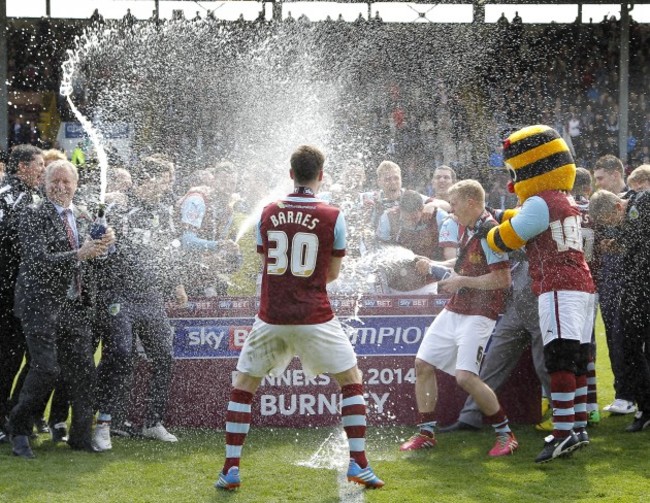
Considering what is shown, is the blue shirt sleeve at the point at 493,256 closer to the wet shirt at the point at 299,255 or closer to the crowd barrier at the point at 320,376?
the crowd barrier at the point at 320,376

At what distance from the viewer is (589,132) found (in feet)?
67.1

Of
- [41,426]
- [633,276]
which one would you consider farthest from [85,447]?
[633,276]

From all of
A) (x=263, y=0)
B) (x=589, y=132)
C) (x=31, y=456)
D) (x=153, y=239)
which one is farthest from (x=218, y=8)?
(x=31, y=456)

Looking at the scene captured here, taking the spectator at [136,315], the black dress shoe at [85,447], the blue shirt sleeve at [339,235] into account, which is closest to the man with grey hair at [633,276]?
the blue shirt sleeve at [339,235]

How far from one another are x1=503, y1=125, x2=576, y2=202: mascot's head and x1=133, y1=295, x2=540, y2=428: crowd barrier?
1292mm

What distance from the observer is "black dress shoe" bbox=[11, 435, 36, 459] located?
6.27 m

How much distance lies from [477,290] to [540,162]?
932 mm

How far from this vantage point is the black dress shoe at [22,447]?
247 inches

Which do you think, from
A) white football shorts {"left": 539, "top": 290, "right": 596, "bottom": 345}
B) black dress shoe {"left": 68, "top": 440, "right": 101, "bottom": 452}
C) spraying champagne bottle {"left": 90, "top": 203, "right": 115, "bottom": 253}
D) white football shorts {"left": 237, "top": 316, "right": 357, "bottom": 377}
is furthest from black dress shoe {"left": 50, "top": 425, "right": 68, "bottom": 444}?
white football shorts {"left": 539, "top": 290, "right": 596, "bottom": 345}

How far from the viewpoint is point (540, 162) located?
6.24 meters

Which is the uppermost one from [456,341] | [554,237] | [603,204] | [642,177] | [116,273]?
[642,177]

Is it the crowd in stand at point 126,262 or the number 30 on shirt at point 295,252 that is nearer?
the number 30 on shirt at point 295,252

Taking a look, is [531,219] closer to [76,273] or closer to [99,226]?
[99,226]

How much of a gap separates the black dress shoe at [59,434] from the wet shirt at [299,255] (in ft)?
6.89
